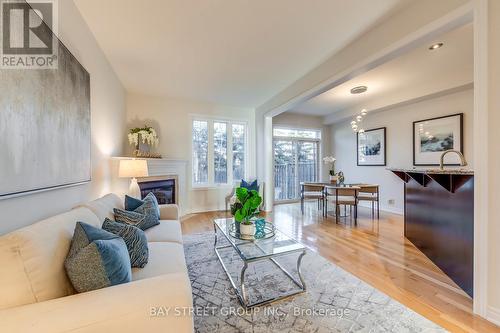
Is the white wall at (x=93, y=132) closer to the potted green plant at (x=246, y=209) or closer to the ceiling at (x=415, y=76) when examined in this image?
the potted green plant at (x=246, y=209)

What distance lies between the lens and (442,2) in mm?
1726

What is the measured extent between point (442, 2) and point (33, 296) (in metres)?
3.27

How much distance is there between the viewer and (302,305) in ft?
5.53

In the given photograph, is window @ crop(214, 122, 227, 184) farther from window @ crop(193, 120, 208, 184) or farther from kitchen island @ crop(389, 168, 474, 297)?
kitchen island @ crop(389, 168, 474, 297)

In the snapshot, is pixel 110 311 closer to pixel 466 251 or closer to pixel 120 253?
pixel 120 253

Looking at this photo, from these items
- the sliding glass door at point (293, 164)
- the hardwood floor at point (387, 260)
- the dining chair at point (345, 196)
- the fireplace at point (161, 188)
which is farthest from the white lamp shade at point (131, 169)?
the sliding glass door at point (293, 164)

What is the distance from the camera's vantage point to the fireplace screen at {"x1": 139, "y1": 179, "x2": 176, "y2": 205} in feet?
12.5

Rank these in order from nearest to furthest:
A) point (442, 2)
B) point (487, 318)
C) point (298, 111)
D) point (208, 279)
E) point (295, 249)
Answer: point (487, 318) → point (442, 2) → point (295, 249) → point (208, 279) → point (298, 111)

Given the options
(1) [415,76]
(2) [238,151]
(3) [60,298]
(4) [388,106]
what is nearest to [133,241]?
(3) [60,298]

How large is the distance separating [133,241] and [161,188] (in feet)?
9.04

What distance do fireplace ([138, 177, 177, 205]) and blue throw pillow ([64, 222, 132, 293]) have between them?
109 inches

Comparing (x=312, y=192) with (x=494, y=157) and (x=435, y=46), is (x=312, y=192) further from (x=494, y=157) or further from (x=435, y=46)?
(x=494, y=157)

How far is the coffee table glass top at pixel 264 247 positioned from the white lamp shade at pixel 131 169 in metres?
1.69

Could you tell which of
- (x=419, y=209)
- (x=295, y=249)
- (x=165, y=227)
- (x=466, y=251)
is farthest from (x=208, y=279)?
(x=419, y=209)
